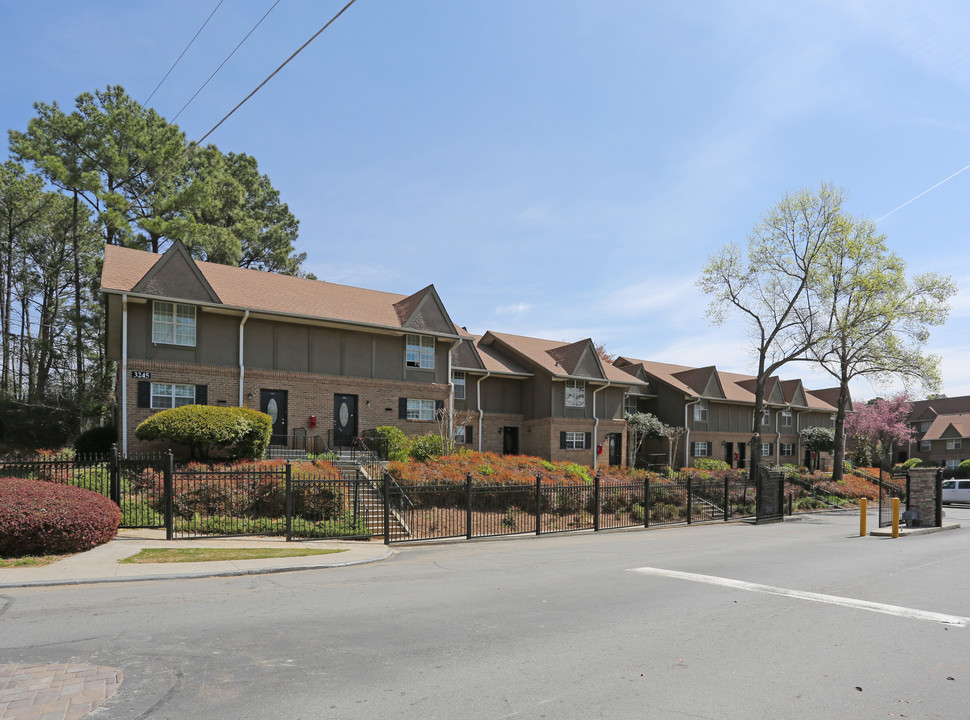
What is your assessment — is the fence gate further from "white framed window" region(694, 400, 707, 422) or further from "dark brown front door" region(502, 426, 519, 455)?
"white framed window" region(694, 400, 707, 422)

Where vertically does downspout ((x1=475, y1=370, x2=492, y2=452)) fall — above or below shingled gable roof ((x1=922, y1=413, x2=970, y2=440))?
above

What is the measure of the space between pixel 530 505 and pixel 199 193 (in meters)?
26.2

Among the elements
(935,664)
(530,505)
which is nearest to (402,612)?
→ (935,664)

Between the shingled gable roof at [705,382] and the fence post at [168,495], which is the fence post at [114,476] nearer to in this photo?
the fence post at [168,495]

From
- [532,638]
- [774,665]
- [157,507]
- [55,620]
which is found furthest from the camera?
[157,507]

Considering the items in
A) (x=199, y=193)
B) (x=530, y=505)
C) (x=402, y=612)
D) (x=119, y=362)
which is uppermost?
(x=199, y=193)

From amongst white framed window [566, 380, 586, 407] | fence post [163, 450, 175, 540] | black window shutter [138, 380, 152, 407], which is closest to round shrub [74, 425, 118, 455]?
black window shutter [138, 380, 152, 407]

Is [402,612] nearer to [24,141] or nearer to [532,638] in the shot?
[532,638]

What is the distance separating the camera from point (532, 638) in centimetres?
727

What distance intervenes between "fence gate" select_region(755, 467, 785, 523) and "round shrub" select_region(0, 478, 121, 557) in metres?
21.8

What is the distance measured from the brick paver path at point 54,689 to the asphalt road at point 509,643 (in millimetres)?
154

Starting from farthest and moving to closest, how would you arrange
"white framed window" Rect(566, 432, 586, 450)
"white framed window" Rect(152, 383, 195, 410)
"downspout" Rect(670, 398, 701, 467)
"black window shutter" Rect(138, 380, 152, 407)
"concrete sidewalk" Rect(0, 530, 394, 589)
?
"downspout" Rect(670, 398, 701, 467) < "white framed window" Rect(566, 432, 586, 450) < "white framed window" Rect(152, 383, 195, 410) < "black window shutter" Rect(138, 380, 152, 407) < "concrete sidewalk" Rect(0, 530, 394, 589)

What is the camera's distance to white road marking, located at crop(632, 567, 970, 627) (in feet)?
28.2

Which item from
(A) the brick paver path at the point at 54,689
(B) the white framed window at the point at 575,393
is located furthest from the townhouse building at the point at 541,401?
(A) the brick paver path at the point at 54,689
